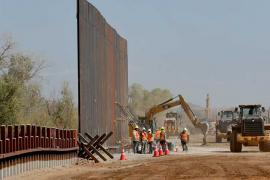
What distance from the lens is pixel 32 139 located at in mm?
26203

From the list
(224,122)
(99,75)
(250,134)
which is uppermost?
(99,75)

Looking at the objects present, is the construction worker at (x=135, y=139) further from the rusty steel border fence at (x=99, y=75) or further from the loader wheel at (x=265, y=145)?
the loader wheel at (x=265, y=145)

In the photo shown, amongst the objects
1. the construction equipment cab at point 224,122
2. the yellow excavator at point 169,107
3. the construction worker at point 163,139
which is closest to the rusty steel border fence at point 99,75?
the construction worker at point 163,139

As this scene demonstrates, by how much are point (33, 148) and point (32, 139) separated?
32 cm

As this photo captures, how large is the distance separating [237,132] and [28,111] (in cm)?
3343

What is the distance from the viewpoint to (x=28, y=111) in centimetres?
7438

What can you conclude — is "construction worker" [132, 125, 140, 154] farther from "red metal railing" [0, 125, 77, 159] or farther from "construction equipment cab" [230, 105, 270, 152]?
"red metal railing" [0, 125, 77, 159]

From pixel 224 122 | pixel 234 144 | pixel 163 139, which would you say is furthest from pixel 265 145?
pixel 224 122

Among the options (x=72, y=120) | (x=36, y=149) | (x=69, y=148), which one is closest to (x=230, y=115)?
(x=72, y=120)

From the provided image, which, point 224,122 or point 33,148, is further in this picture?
point 224,122

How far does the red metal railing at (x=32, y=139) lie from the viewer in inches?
896

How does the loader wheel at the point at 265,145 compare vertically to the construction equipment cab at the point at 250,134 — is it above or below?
below

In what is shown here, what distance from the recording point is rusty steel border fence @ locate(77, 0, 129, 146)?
1367 inches

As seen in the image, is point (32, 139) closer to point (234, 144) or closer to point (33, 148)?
point (33, 148)
